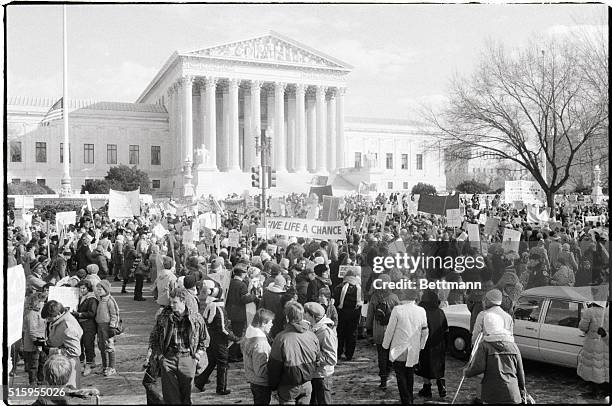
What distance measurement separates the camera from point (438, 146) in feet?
81.3

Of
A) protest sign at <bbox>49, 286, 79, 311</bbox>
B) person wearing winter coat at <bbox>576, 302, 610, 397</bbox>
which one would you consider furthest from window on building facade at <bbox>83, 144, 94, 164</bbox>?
person wearing winter coat at <bbox>576, 302, 610, 397</bbox>

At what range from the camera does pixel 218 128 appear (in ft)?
226

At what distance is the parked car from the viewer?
861 cm

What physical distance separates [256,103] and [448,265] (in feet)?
178

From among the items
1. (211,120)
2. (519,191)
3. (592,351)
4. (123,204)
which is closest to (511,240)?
(592,351)

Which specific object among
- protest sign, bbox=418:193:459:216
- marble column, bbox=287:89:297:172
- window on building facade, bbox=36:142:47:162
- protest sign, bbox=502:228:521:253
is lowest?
protest sign, bbox=502:228:521:253

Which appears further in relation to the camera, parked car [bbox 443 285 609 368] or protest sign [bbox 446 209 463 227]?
protest sign [bbox 446 209 463 227]

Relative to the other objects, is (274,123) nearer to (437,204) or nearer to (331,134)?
(331,134)

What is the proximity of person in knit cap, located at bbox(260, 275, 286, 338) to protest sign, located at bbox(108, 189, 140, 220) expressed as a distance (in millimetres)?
11835

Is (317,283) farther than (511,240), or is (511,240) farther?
(511,240)

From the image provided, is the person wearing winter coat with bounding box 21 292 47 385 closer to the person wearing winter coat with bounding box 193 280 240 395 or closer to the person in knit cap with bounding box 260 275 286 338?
the person wearing winter coat with bounding box 193 280 240 395

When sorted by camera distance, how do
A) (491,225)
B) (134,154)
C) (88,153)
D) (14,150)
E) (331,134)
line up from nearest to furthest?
(491,225)
(14,150)
(88,153)
(134,154)
(331,134)

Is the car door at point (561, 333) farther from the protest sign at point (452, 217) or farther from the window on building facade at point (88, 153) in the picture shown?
the window on building facade at point (88, 153)

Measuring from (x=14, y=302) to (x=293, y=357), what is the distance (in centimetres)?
447
